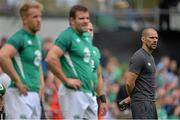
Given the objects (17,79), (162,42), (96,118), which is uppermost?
(17,79)

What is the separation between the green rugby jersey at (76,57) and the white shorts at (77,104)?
0.11 metres

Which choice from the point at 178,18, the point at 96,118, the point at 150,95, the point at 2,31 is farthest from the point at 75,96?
the point at 178,18

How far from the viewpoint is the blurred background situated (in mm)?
19547

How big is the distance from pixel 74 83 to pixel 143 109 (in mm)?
1013

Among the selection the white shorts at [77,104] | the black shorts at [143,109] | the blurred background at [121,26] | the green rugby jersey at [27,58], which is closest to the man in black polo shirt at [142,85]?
the black shorts at [143,109]

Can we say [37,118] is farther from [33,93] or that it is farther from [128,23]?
[128,23]

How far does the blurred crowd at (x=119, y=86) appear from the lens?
49.4ft

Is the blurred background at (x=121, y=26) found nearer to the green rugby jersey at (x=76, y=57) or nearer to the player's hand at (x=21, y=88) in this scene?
the green rugby jersey at (x=76, y=57)

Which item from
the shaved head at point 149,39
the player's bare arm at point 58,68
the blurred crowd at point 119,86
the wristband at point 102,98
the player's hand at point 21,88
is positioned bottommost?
the blurred crowd at point 119,86

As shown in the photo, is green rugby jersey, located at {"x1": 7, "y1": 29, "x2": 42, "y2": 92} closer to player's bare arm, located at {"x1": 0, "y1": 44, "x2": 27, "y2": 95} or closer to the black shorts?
player's bare arm, located at {"x1": 0, "y1": 44, "x2": 27, "y2": 95}

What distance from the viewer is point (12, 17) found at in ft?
68.5

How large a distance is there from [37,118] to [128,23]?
1160 cm

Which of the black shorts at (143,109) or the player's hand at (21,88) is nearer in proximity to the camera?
the black shorts at (143,109)

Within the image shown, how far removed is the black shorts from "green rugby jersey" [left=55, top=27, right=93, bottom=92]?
0.82m
